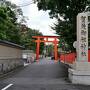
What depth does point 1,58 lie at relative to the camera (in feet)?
81.5

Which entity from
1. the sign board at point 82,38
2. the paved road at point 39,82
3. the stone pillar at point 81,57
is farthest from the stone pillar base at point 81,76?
the sign board at point 82,38

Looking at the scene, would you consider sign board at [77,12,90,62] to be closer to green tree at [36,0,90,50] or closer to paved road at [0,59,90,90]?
paved road at [0,59,90,90]

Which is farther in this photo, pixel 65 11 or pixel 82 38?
pixel 65 11

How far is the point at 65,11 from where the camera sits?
25484 mm

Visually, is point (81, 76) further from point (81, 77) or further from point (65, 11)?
point (65, 11)

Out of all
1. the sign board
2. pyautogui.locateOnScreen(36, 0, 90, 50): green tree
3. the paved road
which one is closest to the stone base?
the paved road

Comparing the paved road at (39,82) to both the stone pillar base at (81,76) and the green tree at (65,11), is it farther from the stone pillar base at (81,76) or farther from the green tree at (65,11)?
the green tree at (65,11)

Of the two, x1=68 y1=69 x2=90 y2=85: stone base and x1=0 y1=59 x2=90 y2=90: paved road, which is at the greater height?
x1=68 y1=69 x2=90 y2=85: stone base

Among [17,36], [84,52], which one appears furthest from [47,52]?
[84,52]

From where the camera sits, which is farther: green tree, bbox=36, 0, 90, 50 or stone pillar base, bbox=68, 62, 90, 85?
green tree, bbox=36, 0, 90, 50

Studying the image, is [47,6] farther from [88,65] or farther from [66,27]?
[88,65]

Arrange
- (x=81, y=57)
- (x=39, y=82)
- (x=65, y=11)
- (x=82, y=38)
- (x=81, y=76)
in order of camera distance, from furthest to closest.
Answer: (x=65, y=11)
(x=82, y=38)
(x=81, y=57)
(x=39, y=82)
(x=81, y=76)

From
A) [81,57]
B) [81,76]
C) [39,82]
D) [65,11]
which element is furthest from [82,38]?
[65,11]

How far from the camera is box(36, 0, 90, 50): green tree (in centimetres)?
2427
